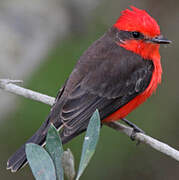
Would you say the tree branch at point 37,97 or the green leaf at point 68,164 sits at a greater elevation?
the green leaf at point 68,164

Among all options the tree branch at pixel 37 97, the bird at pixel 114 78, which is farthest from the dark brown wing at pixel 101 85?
the tree branch at pixel 37 97

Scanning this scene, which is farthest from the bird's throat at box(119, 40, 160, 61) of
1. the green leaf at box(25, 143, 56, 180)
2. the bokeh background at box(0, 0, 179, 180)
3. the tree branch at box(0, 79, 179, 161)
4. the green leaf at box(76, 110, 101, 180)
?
the green leaf at box(25, 143, 56, 180)

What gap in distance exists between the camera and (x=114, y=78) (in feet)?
12.1

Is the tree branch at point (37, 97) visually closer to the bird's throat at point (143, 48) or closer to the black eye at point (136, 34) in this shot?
the bird's throat at point (143, 48)

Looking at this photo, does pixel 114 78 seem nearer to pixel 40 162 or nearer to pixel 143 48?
pixel 143 48

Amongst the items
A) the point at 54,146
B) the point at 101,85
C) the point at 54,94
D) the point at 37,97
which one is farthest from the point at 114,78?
the point at 54,146

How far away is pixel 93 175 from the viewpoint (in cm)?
494

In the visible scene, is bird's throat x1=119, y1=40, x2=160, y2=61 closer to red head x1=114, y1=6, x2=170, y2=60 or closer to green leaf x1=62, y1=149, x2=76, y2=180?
red head x1=114, y1=6, x2=170, y2=60

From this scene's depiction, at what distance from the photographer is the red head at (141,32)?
3764 millimetres

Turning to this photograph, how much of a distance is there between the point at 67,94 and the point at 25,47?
1392 millimetres

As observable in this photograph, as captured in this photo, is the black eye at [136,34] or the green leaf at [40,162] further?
the black eye at [136,34]

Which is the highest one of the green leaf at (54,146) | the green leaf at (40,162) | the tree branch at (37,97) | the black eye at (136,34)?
the green leaf at (54,146)

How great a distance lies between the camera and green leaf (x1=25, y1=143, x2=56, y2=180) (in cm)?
141

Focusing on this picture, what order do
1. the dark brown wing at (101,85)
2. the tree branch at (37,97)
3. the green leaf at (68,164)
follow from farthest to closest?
the dark brown wing at (101,85)
the tree branch at (37,97)
the green leaf at (68,164)
